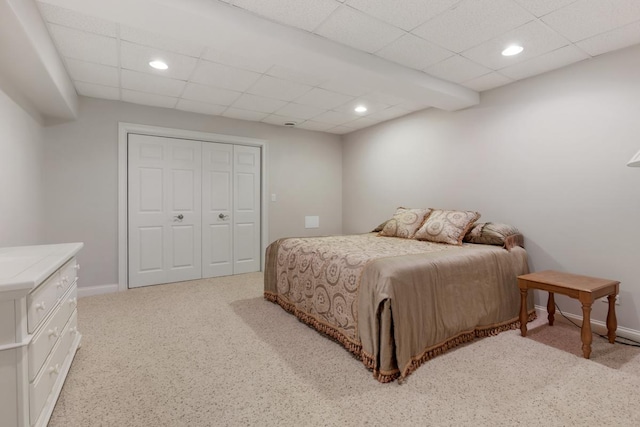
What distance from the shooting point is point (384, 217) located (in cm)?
479

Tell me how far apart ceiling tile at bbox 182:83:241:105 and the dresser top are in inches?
80.7

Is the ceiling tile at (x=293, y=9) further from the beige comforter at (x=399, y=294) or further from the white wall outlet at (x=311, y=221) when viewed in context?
the white wall outlet at (x=311, y=221)

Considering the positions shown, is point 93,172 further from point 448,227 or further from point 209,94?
point 448,227

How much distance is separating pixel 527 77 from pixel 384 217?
8.02 ft

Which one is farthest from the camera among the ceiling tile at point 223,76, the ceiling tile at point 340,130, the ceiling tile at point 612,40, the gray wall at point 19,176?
the ceiling tile at point 340,130

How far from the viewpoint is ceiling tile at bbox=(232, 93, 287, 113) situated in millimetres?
3709

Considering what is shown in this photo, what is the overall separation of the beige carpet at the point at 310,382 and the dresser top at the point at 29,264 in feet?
2.58

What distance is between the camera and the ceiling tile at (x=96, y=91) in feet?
10.8

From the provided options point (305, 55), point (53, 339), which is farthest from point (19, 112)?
point (305, 55)

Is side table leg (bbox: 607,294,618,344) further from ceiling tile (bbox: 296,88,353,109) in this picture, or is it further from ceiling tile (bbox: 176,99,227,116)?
ceiling tile (bbox: 176,99,227,116)

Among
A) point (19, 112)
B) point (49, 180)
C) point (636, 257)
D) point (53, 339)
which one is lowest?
point (53, 339)

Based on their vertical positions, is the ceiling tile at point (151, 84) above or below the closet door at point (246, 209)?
above

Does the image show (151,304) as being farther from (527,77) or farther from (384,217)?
(527,77)

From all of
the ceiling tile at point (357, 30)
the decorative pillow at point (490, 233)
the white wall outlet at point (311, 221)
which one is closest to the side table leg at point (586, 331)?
the decorative pillow at point (490, 233)
